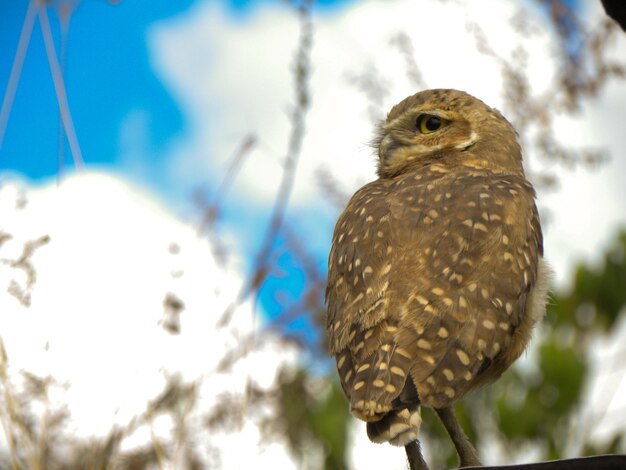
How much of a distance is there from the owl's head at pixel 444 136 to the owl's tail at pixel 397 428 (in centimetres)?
150

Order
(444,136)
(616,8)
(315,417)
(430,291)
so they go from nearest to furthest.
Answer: (616,8) < (430,291) < (444,136) < (315,417)

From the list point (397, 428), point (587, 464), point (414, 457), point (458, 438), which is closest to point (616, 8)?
point (587, 464)

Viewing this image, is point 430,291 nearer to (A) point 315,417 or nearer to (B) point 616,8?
(B) point 616,8

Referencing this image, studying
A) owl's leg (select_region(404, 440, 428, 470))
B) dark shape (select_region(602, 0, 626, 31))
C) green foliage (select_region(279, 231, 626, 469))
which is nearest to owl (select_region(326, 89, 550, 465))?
owl's leg (select_region(404, 440, 428, 470))

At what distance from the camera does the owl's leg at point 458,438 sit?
311cm

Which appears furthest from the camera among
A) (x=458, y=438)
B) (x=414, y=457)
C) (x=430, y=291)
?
(x=458, y=438)

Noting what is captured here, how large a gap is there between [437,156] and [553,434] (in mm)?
3563

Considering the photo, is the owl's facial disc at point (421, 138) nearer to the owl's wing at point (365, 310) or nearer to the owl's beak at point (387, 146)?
the owl's beak at point (387, 146)

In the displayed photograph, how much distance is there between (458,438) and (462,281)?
577 mm

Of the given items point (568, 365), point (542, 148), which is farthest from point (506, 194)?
point (568, 365)

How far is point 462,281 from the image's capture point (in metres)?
2.89

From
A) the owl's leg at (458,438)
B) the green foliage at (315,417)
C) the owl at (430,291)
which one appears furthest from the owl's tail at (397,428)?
the green foliage at (315,417)

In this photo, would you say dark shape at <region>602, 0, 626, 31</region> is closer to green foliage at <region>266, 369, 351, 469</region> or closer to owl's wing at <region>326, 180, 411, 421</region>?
owl's wing at <region>326, 180, 411, 421</region>

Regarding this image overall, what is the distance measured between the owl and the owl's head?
0.68 feet
